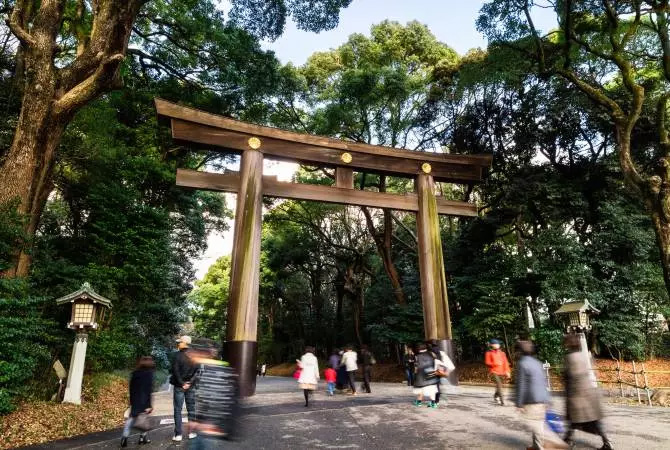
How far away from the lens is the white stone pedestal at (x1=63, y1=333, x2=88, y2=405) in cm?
935

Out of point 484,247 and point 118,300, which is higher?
point 484,247

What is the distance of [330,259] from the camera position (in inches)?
1203

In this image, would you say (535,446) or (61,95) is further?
(61,95)

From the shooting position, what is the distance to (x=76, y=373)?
9.48 meters

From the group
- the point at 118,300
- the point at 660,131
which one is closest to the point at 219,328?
the point at 118,300

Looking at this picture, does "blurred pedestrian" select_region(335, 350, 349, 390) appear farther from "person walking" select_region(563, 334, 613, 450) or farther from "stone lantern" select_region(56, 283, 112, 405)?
"person walking" select_region(563, 334, 613, 450)

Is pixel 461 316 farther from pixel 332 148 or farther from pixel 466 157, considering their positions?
pixel 332 148

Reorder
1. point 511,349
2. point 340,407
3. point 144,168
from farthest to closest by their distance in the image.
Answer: point 511,349, point 144,168, point 340,407

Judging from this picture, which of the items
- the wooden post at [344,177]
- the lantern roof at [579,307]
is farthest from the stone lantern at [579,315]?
the wooden post at [344,177]

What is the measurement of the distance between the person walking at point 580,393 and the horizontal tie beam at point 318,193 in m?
7.06

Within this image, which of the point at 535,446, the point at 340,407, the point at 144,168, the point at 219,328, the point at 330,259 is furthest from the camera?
the point at 219,328

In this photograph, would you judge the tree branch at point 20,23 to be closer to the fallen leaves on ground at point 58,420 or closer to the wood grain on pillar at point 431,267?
the fallen leaves on ground at point 58,420

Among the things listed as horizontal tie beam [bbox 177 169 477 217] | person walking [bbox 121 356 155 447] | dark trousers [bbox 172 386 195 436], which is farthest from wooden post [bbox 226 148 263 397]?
person walking [bbox 121 356 155 447]

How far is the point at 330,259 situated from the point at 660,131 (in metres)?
22.3
